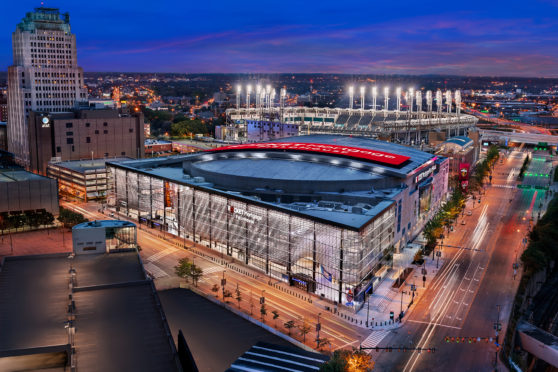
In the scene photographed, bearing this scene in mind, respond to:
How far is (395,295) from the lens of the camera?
215 ft

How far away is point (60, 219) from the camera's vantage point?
93188mm

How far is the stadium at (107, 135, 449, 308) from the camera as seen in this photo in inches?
2576

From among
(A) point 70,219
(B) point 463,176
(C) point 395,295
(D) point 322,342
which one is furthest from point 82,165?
(D) point 322,342

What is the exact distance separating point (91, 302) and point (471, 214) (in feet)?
272

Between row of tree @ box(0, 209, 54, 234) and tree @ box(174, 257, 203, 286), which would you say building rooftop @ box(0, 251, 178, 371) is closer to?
tree @ box(174, 257, 203, 286)

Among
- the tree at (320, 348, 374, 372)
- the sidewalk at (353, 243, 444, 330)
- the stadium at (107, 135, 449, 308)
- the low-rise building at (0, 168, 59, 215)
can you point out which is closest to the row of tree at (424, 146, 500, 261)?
the sidewalk at (353, 243, 444, 330)

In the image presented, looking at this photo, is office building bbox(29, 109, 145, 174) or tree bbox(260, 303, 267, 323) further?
office building bbox(29, 109, 145, 174)

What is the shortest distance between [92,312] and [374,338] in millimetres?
28171

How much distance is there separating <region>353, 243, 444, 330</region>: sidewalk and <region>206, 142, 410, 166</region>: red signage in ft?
55.8

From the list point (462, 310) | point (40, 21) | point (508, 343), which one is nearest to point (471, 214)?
point (462, 310)

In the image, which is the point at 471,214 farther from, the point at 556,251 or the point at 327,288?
the point at 327,288

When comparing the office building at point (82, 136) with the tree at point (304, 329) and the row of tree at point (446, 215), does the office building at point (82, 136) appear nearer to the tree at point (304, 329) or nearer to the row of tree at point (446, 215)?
the row of tree at point (446, 215)

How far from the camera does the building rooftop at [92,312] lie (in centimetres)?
3700

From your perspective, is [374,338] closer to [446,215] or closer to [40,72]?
[446,215]
